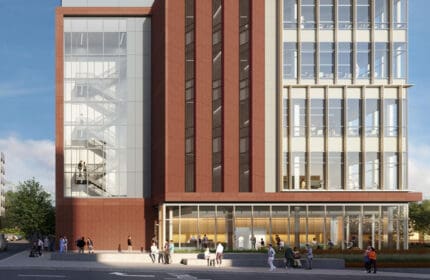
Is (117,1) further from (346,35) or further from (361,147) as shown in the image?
(361,147)

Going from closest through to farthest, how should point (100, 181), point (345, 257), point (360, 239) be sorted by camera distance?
point (345, 257), point (360, 239), point (100, 181)

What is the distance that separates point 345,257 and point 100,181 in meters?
26.4

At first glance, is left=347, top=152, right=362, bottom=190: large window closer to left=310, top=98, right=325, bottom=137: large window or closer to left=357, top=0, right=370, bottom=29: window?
left=310, top=98, right=325, bottom=137: large window

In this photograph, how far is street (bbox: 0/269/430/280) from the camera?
32.3 meters

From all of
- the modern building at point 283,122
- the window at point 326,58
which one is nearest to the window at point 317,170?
the modern building at point 283,122

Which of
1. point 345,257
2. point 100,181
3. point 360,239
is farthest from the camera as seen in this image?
point 100,181

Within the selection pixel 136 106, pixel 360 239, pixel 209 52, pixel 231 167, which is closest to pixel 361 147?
pixel 360 239

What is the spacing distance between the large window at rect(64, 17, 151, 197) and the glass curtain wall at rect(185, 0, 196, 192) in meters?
7.07

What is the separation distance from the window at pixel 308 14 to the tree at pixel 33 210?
34.6 m

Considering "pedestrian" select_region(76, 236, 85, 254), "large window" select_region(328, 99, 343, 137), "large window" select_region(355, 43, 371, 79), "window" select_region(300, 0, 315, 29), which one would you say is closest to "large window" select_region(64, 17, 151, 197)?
"pedestrian" select_region(76, 236, 85, 254)

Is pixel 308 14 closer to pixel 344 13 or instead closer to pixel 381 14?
pixel 344 13

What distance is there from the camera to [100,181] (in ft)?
192

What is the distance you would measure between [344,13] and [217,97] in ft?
43.0

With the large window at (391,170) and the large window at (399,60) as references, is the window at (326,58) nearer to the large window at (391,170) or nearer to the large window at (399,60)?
the large window at (399,60)
